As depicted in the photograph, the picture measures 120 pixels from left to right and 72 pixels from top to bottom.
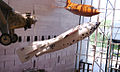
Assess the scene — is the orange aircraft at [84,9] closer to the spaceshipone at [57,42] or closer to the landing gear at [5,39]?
the spaceshipone at [57,42]

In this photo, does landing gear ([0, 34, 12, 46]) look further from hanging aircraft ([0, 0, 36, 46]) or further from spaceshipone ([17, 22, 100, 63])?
spaceshipone ([17, 22, 100, 63])

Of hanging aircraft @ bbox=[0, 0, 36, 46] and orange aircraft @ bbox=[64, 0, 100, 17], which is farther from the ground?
orange aircraft @ bbox=[64, 0, 100, 17]

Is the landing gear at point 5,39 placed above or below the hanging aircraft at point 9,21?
below

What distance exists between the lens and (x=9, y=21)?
2723 mm

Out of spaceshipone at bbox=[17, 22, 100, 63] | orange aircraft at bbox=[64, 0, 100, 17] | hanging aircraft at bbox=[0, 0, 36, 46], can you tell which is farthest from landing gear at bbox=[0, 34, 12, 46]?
orange aircraft at bbox=[64, 0, 100, 17]

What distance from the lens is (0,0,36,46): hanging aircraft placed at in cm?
254

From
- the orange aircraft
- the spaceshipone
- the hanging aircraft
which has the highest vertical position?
the orange aircraft

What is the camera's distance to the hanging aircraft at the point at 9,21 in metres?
2.54

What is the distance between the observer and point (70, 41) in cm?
348

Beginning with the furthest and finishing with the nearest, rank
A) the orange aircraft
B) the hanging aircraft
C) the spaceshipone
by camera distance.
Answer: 1. the orange aircraft
2. the spaceshipone
3. the hanging aircraft

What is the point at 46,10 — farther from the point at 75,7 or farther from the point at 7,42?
the point at 7,42

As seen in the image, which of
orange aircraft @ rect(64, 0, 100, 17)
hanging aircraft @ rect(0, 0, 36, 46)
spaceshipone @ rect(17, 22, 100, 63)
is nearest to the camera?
hanging aircraft @ rect(0, 0, 36, 46)

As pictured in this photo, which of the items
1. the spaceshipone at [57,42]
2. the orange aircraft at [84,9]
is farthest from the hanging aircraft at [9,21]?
the orange aircraft at [84,9]

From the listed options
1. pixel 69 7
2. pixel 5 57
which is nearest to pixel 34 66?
pixel 5 57
